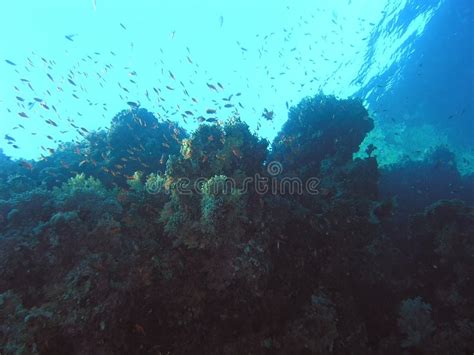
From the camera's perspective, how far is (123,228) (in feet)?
24.4

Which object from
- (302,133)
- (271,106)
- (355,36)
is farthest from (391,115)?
(271,106)

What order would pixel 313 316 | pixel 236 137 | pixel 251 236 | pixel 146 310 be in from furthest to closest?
pixel 236 137
pixel 251 236
pixel 313 316
pixel 146 310

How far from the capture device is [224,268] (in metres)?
6.41

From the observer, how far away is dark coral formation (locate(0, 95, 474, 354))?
5.76 meters

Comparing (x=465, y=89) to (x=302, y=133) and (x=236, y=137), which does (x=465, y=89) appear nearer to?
(x=302, y=133)

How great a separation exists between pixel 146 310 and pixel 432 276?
29.2 feet

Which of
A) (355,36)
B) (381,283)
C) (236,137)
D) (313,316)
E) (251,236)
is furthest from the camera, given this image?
(355,36)

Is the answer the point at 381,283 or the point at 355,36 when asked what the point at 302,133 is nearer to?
the point at 381,283

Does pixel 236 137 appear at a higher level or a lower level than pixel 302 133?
lower

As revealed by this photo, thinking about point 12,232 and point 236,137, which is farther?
point 236,137

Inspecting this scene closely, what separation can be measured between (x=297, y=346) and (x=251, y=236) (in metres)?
2.77

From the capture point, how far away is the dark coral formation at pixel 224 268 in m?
5.76

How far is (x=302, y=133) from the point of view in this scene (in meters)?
15.4

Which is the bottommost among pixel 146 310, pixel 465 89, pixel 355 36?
pixel 146 310
